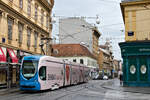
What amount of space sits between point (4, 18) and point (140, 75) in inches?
611

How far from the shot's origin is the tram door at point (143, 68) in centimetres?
2655

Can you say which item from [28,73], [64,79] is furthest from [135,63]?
[28,73]

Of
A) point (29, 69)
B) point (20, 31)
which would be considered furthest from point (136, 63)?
point (20, 31)

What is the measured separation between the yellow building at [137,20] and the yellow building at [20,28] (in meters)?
12.2

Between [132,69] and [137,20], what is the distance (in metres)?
5.69

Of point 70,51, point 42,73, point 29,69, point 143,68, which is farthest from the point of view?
point 70,51

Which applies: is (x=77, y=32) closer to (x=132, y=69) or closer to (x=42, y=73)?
(x=132, y=69)

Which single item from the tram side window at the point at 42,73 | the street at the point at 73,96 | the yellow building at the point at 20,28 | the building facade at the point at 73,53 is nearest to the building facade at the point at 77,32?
the building facade at the point at 73,53

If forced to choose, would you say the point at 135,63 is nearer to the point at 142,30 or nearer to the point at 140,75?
the point at 140,75

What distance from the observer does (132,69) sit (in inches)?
1067

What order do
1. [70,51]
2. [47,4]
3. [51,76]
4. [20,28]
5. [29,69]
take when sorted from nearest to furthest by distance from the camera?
[29,69]
[51,76]
[20,28]
[47,4]
[70,51]

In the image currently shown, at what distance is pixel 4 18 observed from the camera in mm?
25047

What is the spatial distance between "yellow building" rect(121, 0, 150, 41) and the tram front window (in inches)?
502

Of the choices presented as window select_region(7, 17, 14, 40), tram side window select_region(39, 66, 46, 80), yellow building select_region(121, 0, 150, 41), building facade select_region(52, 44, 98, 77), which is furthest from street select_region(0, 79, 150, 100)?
building facade select_region(52, 44, 98, 77)
